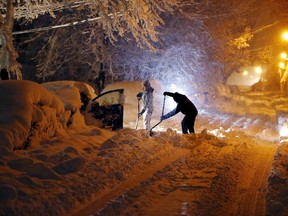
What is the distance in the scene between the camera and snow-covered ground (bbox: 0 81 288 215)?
479 cm

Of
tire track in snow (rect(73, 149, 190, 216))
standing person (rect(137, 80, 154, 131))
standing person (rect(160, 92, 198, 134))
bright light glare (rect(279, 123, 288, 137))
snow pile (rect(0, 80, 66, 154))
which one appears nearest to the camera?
tire track in snow (rect(73, 149, 190, 216))

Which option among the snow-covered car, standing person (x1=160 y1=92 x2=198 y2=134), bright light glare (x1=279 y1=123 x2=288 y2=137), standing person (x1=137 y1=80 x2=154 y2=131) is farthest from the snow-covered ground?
standing person (x1=137 y1=80 x2=154 y2=131)

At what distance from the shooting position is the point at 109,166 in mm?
6438

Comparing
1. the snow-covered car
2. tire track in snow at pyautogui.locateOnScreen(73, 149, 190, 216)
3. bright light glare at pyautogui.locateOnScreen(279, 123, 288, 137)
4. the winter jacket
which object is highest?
the winter jacket

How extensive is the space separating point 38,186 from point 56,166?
0.91m

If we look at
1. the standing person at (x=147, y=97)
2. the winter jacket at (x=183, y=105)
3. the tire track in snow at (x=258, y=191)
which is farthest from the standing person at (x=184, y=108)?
the tire track in snow at (x=258, y=191)

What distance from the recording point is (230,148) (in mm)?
8812

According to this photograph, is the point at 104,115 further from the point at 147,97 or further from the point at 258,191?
the point at 258,191

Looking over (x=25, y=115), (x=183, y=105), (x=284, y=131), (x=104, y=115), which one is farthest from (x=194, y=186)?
(x=284, y=131)

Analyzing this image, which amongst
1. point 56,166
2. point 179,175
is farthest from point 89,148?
point 179,175

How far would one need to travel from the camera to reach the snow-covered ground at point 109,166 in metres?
4.79

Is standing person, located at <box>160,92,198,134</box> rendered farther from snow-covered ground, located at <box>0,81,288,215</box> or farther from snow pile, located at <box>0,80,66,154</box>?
snow pile, located at <box>0,80,66,154</box>

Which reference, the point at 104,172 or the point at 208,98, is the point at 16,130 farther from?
the point at 208,98

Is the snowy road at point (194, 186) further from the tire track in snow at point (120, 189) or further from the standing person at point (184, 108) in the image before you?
the standing person at point (184, 108)
